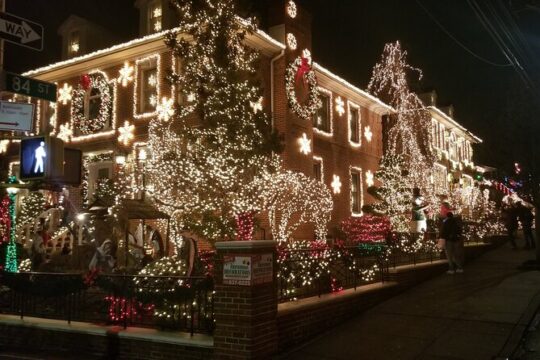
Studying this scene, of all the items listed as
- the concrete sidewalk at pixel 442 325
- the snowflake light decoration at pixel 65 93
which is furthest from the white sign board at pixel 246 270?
the snowflake light decoration at pixel 65 93

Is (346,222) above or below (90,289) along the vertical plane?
above

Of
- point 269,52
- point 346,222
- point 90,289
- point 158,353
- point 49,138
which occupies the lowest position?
point 158,353

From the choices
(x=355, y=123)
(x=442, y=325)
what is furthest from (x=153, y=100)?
(x=442, y=325)

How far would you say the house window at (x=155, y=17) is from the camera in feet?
56.7

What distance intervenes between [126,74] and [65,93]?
328cm

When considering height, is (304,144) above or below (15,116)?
above

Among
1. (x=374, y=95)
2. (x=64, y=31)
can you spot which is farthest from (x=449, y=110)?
(x=64, y=31)

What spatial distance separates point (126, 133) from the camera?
698 inches

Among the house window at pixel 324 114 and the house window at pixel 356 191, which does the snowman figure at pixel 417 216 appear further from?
the house window at pixel 324 114

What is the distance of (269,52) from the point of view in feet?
54.5

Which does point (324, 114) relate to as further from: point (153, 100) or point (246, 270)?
point (246, 270)

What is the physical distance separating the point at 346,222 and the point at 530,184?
23.5ft

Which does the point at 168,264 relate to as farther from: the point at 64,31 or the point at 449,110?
the point at 449,110

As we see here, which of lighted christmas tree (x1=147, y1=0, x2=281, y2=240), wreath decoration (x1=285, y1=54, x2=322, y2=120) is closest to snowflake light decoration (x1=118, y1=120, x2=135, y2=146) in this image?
wreath decoration (x1=285, y1=54, x2=322, y2=120)
